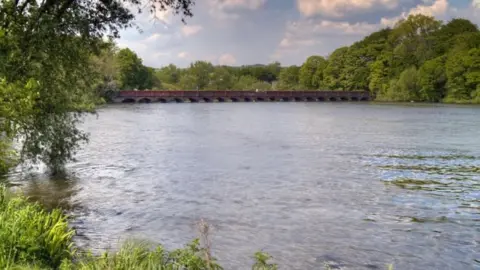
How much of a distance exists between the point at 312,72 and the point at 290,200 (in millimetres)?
168927

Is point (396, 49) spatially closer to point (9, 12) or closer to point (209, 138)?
point (209, 138)

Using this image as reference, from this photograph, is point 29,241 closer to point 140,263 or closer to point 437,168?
point 140,263

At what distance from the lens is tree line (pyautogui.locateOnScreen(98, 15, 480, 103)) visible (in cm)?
11938

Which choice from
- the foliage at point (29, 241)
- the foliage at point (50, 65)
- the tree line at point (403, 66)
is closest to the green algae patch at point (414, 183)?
the foliage at point (50, 65)

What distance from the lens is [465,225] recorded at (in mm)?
16125

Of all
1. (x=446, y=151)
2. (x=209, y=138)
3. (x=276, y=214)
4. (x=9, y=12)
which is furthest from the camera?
(x=209, y=138)

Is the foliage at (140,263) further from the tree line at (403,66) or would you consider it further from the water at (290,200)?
the tree line at (403,66)

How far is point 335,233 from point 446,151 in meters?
22.2

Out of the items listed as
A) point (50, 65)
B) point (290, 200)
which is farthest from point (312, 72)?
point (50, 65)

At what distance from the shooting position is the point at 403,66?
141750 mm

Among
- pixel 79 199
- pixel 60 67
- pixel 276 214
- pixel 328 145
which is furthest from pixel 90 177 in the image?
pixel 328 145

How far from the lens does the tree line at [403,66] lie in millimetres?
119375

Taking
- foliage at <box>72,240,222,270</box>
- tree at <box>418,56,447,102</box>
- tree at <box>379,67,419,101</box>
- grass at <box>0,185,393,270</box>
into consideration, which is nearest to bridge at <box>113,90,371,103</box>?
tree at <box>379,67,419,101</box>

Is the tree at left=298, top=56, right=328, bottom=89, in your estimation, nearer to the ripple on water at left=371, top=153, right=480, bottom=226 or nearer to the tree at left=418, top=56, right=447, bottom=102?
the tree at left=418, top=56, right=447, bottom=102
